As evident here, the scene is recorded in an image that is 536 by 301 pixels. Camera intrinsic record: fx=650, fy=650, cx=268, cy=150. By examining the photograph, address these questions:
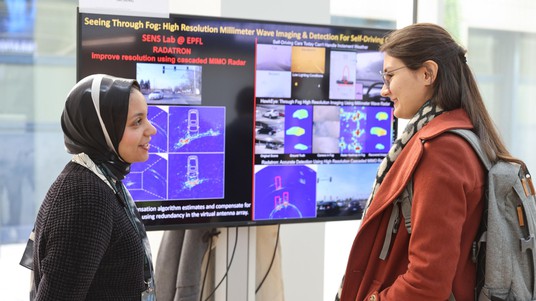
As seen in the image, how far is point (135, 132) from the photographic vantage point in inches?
70.3

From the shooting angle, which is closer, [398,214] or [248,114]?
[398,214]

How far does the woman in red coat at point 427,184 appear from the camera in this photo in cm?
173

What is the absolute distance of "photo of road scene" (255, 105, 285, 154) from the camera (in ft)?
9.12

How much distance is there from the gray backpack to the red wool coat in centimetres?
3

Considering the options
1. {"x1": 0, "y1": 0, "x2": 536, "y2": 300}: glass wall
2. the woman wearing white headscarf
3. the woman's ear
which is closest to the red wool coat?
the woman's ear

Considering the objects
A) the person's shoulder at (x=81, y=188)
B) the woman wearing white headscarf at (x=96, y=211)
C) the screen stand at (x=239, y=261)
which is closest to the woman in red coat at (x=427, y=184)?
the woman wearing white headscarf at (x=96, y=211)

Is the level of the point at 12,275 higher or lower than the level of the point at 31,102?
lower

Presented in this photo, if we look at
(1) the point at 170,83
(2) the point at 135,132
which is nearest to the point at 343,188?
(1) the point at 170,83

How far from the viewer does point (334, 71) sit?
115 inches

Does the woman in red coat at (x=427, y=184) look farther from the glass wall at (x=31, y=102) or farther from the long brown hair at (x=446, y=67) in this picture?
the glass wall at (x=31, y=102)

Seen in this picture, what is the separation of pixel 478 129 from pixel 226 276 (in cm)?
146

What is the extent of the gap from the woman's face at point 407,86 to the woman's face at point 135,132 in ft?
2.39

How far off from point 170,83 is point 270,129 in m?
0.48

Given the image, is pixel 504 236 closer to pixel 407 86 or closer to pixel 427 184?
pixel 427 184
